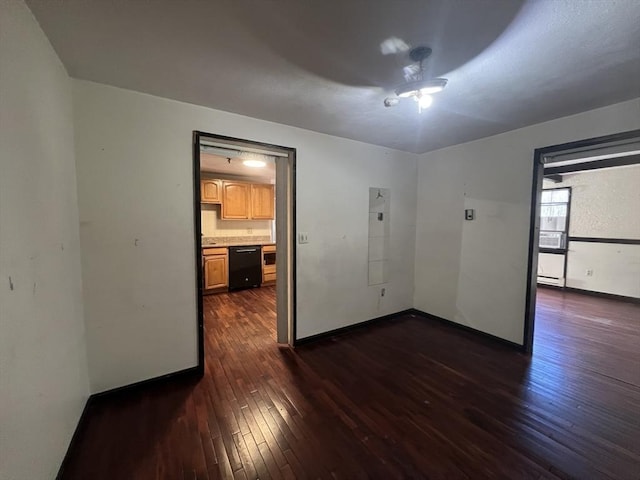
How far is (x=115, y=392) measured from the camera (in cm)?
203

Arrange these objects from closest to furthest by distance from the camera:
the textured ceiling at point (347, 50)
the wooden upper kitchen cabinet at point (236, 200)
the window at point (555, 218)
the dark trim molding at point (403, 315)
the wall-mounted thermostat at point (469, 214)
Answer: the textured ceiling at point (347, 50), the dark trim molding at point (403, 315), the wall-mounted thermostat at point (469, 214), the wooden upper kitchen cabinet at point (236, 200), the window at point (555, 218)

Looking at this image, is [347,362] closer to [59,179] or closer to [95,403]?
[95,403]

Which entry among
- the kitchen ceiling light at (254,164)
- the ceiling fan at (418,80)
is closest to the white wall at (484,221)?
the ceiling fan at (418,80)

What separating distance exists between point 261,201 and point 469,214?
4.01m

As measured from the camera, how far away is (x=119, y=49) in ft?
4.95

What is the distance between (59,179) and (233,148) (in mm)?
1318

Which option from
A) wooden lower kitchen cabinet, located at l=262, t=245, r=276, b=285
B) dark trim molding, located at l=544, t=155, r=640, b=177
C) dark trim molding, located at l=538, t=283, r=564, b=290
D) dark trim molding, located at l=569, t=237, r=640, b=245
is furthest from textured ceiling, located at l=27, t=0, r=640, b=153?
dark trim molding, located at l=538, t=283, r=564, b=290

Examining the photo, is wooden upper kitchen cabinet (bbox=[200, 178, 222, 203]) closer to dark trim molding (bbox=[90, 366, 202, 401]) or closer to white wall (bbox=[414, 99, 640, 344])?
dark trim molding (bbox=[90, 366, 202, 401])

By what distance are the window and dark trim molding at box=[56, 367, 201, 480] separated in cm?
681

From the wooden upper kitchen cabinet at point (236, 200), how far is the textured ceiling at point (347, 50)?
309 cm

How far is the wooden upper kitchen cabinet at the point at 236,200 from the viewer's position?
5167mm

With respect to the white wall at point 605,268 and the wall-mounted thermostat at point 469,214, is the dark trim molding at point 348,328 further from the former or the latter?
the white wall at point 605,268

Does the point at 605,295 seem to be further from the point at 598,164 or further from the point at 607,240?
the point at 598,164

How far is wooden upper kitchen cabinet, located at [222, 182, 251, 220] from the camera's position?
5167 millimetres
